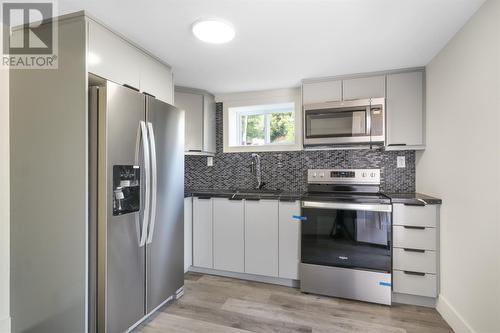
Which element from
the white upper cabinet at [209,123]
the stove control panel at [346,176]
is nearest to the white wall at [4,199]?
the white upper cabinet at [209,123]

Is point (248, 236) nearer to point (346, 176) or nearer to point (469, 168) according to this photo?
point (346, 176)

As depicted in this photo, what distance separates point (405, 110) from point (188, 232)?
8.74ft

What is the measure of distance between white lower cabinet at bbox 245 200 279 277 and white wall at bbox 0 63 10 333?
6.32ft

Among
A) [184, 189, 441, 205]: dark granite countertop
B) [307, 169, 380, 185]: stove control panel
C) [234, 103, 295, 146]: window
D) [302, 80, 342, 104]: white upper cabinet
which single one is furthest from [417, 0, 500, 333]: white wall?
[234, 103, 295, 146]: window

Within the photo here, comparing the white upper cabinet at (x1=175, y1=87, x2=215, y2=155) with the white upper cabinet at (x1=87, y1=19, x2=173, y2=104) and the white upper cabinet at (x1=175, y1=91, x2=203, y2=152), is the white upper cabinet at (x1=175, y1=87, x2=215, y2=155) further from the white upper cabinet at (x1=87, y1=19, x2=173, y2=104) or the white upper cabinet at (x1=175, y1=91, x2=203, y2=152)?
the white upper cabinet at (x1=87, y1=19, x2=173, y2=104)

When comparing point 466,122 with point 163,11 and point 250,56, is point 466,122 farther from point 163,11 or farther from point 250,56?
point 163,11

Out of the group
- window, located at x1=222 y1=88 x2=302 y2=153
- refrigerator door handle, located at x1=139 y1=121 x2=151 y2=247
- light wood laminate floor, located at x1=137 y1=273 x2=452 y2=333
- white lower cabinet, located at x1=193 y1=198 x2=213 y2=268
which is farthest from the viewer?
window, located at x1=222 y1=88 x2=302 y2=153

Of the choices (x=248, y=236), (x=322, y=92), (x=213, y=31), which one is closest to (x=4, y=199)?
(x=213, y=31)

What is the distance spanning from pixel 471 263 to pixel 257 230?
1732mm

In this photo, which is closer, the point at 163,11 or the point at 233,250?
the point at 163,11

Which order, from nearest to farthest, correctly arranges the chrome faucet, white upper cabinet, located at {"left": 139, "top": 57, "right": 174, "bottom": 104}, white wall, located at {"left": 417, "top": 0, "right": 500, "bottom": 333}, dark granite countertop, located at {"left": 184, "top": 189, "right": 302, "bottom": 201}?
white wall, located at {"left": 417, "top": 0, "right": 500, "bottom": 333}, white upper cabinet, located at {"left": 139, "top": 57, "right": 174, "bottom": 104}, dark granite countertop, located at {"left": 184, "top": 189, "right": 302, "bottom": 201}, the chrome faucet

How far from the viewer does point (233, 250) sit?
109 inches

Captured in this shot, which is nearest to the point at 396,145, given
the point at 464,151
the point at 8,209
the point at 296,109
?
the point at 464,151

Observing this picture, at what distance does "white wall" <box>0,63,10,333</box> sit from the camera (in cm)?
172
